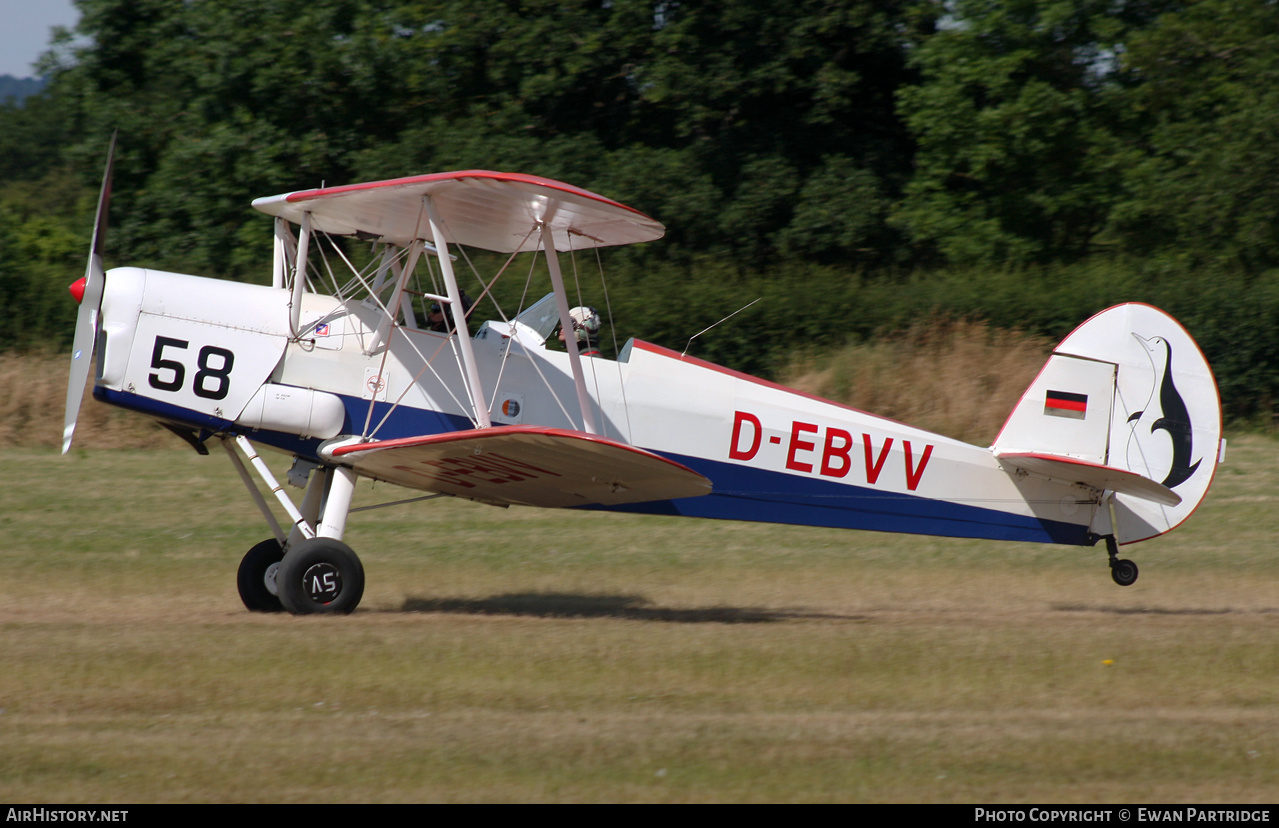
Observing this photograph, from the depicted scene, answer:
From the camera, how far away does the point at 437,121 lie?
20.8 meters

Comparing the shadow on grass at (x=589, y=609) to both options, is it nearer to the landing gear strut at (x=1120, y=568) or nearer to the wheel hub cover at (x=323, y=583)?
the wheel hub cover at (x=323, y=583)

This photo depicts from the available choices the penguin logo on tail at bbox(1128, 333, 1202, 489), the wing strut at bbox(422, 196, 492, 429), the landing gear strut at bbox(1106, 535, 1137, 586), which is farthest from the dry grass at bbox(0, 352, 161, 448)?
the penguin logo on tail at bbox(1128, 333, 1202, 489)

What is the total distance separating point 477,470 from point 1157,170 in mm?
17842

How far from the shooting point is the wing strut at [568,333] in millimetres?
7176

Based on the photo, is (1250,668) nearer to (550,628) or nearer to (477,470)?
(550,628)

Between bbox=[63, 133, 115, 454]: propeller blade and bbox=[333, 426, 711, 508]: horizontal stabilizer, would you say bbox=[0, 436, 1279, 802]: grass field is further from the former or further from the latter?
bbox=[63, 133, 115, 454]: propeller blade

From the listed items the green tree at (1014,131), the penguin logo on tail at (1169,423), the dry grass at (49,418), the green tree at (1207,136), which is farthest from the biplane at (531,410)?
the green tree at (1014,131)

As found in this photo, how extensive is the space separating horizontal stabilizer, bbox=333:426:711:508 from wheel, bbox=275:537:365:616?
1.82 ft

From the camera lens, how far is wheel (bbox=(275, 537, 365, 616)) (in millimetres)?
7016

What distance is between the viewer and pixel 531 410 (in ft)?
25.1

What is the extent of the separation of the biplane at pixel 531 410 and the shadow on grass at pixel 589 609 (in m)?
0.69

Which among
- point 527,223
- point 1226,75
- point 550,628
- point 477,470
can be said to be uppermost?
point 1226,75

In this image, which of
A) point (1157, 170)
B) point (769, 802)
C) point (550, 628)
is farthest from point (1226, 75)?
point (769, 802)

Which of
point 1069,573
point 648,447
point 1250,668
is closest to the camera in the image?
point 1250,668
